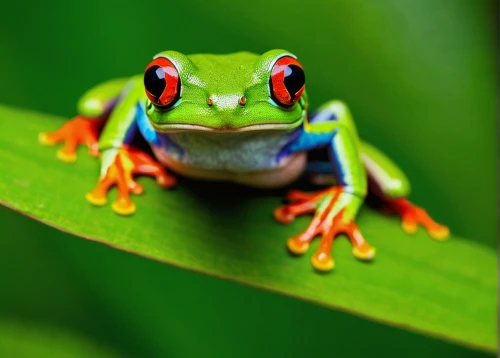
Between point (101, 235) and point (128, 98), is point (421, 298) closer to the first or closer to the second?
point (101, 235)

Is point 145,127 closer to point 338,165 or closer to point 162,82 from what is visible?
point 162,82

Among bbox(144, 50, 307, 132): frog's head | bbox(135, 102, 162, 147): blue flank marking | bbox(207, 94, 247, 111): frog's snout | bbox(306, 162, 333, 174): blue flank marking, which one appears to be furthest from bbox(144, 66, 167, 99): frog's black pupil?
bbox(306, 162, 333, 174): blue flank marking

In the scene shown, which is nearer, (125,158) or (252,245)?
(252,245)

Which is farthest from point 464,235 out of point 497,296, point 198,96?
point 198,96

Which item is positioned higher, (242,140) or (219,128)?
(219,128)

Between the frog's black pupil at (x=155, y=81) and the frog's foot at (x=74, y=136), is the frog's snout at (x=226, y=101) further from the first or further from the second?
the frog's foot at (x=74, y=136)

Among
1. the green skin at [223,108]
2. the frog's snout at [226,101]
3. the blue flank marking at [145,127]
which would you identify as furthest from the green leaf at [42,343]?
the frog's snout at [226,101]

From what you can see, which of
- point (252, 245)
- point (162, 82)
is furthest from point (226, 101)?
point (252, 245)
